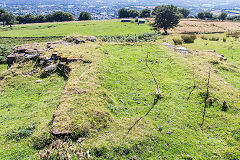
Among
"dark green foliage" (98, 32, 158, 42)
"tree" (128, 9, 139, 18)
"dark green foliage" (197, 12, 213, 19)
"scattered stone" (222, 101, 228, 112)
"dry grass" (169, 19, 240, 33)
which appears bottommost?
"scattered stone" (222, 101, 228, 112)

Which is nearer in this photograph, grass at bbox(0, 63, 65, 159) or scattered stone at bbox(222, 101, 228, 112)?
grass at bbox(0, 63, 65, 159)

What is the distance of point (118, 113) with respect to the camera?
8.98m

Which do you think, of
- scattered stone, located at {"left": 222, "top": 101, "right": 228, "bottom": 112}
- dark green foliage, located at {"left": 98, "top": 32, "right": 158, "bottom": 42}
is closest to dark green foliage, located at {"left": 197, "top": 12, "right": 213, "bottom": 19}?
dark green foliage, located at {"left": 98, "top": 32, "right": 158, "bottom": 42}

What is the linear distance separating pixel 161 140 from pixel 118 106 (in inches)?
125

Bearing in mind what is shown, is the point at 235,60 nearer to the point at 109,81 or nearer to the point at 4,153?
the point at 109,81

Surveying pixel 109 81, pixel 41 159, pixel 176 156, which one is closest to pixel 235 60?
pixel 109 81

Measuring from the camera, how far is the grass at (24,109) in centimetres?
709

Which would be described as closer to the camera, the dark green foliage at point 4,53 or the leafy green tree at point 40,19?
the dark green foliage at point 4,53

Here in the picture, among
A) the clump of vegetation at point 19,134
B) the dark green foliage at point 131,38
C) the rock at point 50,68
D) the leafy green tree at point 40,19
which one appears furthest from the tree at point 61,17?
the clump of vegetation at point 19,134

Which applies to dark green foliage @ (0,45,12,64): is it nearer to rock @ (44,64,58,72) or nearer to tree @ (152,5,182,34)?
rock @ (44,64,58,72)

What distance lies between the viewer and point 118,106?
9484 mm

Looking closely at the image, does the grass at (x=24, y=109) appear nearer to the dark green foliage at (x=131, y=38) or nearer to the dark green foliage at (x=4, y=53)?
the dark green foliage at (x=4, y=53)

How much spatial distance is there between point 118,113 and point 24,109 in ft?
19.6

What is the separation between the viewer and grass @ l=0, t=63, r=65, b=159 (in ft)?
23.2
